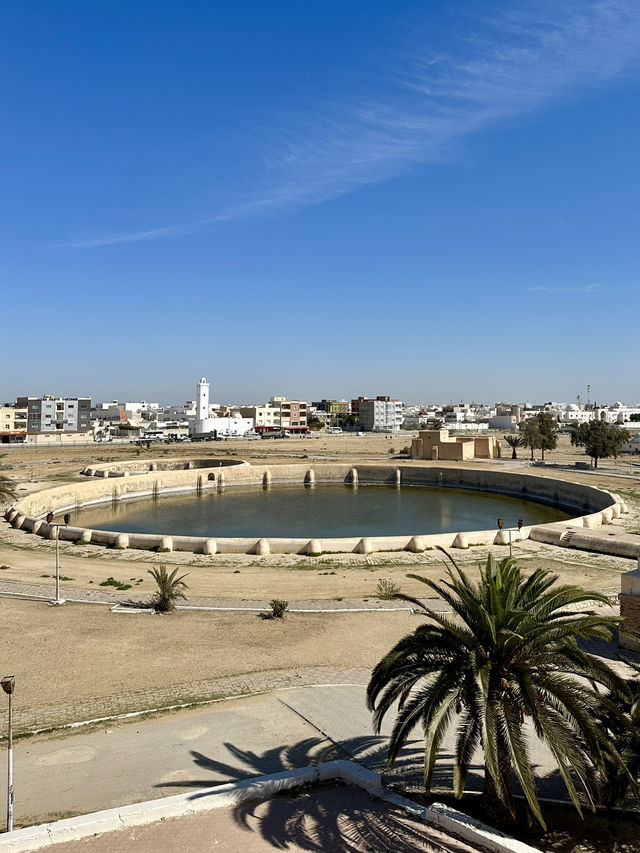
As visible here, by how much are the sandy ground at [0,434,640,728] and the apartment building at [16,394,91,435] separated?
92412 millimetres

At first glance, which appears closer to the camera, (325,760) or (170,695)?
(325,760)

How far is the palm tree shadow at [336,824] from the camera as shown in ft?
21.7

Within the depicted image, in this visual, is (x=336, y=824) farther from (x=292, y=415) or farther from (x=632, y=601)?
(x=292, y=415)

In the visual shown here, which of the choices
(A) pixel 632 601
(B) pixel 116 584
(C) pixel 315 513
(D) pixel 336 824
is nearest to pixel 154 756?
(D) pixel 336 824

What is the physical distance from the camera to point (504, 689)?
7238mm

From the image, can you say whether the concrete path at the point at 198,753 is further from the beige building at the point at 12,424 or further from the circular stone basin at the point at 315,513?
the beige building at the point at 12,424

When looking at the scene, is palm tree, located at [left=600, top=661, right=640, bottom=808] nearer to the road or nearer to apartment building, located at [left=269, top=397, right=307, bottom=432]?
the road

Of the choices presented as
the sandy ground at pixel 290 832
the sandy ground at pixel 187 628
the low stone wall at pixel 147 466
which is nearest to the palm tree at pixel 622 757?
the sandy ground at pixel 290 832

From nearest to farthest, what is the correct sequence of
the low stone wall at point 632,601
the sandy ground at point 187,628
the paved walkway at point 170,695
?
1. the paved walkway at point 170,695
2. the sandy ground at point 187,628
3. the low stone wall at point 632,601

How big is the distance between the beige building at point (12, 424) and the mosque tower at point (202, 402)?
108 feet

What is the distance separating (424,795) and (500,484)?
46771 millimetres

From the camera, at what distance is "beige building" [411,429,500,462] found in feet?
213

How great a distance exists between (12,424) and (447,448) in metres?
79.5

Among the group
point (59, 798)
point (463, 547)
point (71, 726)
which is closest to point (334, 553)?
point (463, 547)
